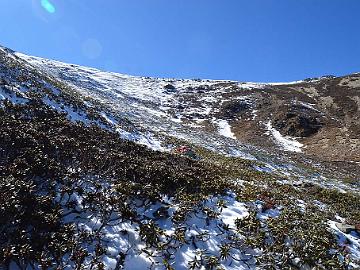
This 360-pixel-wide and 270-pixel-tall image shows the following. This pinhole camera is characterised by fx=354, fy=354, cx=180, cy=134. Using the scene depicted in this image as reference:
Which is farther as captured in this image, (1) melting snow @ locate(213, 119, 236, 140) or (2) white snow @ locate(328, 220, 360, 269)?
(1) melting snow @ locate(213, 119, 236, 140)

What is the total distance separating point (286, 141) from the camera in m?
57.5

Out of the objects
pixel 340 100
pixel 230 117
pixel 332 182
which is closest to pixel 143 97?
pixel 230 117

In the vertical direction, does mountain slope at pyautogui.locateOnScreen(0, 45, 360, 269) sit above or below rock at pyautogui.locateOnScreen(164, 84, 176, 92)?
below

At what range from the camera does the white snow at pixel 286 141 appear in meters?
53.1

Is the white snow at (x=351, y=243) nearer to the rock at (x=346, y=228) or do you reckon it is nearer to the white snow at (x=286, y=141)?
the rock at (x=346, y=228)

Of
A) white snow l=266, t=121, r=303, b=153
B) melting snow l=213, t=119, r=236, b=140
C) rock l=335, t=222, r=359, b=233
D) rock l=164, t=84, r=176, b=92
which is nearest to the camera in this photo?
rock l=335, t=222, r=359, b=233

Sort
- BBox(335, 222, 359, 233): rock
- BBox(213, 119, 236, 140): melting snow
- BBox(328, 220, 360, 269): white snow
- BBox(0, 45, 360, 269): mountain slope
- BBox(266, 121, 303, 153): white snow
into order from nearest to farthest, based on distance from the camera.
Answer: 1. BBox(0, 45, 360, 269): mountain slope
2. BBox(328, 220, 360, 269): white snow
3. BBox(335, 222, 359, 233): rock
4. BBox(266, 121, 303, 153): white snow
5. BBox(213, 119, 236, 140): melting snow

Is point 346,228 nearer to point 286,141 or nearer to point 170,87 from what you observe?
point 286,141

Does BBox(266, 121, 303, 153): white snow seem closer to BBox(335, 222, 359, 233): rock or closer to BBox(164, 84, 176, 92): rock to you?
BBox(335, 222, 359, 233): rock

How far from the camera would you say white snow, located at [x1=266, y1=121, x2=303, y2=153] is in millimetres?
53122

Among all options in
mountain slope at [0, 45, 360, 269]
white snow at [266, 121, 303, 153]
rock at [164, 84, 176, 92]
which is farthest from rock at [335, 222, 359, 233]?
rock at [164, 84, 176, 92]

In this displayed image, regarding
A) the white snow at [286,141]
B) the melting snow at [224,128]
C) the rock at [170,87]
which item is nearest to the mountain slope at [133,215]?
the white snow at [286,141]

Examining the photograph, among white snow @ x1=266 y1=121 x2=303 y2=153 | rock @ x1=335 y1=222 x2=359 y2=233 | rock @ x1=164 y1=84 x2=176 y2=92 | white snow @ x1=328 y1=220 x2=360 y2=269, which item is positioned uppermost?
rock @ x1=164 y1=84 x2=176 y2=92

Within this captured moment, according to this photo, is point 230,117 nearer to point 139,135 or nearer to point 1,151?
point 139,135
